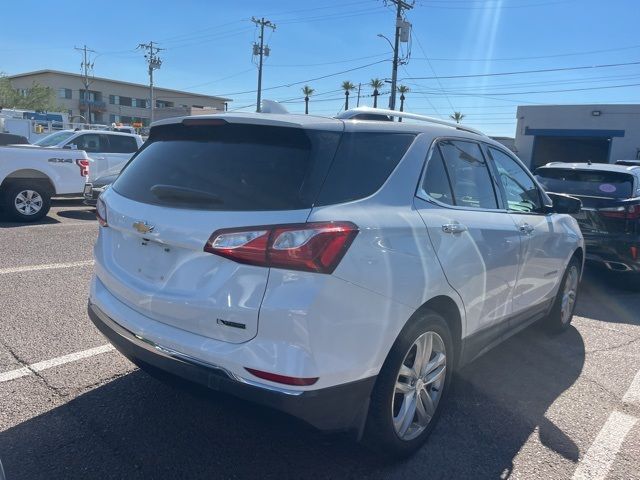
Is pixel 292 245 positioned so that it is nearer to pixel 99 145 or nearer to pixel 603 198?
pixel 603 198

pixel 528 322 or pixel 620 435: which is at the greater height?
pixel 528 322

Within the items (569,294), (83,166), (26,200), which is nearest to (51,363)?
(569,294)

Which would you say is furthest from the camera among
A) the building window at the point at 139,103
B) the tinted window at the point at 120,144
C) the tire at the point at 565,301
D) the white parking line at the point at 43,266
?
the building window at the point at 139,103

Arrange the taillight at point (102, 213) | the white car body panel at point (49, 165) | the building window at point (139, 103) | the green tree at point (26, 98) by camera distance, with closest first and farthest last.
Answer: the taillight at point (102, 213)
the white car body panel at point (49, 165)
the green tree at point (26, 98)
the building window at point (139, 103)

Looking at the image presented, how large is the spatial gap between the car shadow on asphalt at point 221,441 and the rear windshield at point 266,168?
0.93 meters

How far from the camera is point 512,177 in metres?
4.25

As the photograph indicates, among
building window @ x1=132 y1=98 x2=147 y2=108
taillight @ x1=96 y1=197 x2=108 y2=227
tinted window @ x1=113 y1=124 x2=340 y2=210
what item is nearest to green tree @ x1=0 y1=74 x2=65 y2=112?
building window @ x1=132 y1=98 x2=147 y2=108

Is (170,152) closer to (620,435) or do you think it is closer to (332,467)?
(332,467)

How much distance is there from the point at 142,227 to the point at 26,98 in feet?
236

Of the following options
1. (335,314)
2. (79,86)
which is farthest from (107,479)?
(79,86)

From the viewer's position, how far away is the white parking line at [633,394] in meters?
3.91

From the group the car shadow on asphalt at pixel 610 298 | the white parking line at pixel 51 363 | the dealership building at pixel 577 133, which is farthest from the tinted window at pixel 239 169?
the dealership building at pixel 577 133

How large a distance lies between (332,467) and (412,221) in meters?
1.35

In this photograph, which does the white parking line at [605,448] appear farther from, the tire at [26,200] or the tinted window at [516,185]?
the tire at [26,200]
